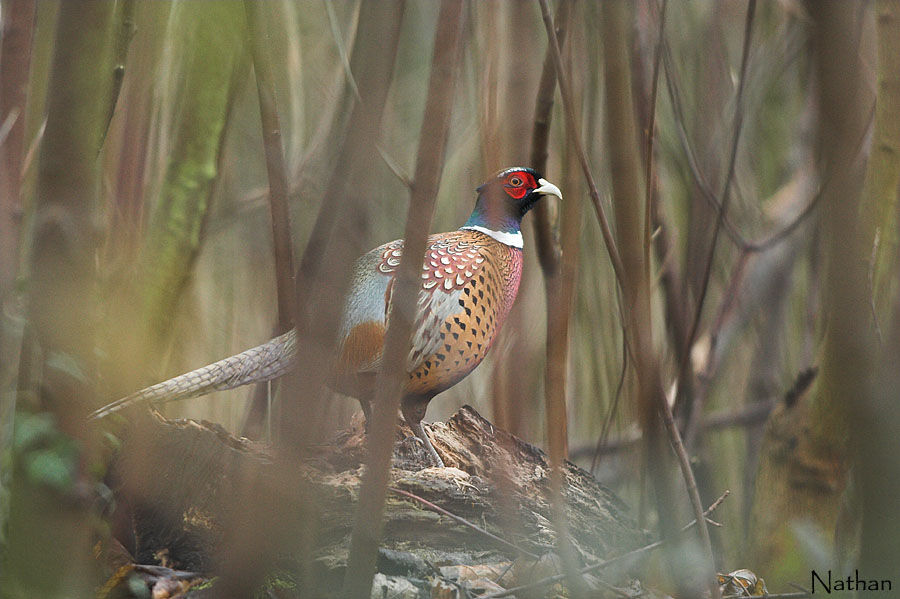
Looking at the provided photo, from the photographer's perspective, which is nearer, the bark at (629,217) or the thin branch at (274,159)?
the bark at (629,217)

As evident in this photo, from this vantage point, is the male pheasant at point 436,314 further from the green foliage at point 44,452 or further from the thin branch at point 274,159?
the green foliage at point 44,452

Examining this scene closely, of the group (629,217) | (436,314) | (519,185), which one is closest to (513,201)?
(519,185)

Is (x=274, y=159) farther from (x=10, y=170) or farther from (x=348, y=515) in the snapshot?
(x=348, y=515)

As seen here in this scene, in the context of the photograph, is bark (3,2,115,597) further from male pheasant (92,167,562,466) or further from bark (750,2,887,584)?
bark (750,2,887,584)

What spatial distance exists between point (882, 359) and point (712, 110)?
2052 millimetres

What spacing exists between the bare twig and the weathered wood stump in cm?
53

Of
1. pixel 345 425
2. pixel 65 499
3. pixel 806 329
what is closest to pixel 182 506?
pixel 345 425

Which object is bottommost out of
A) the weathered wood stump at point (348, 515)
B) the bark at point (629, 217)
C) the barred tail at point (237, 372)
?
the weathered wood stump at point (348, 515)

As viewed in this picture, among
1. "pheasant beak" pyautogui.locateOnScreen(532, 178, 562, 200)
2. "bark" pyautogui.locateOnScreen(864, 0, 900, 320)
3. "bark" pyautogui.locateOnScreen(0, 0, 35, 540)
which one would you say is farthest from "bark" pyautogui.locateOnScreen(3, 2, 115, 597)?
"bark" pyautogui.locateOnScreen(864, 0, 900, 320)

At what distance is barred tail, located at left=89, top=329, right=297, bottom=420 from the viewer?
1.77m

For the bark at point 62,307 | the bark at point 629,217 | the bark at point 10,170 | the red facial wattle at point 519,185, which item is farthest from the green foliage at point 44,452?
the red facial wattle at point 519,185

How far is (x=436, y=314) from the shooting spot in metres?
2.02

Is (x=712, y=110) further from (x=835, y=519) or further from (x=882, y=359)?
(x=882, y=359)

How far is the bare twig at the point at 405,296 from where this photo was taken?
1.05m
